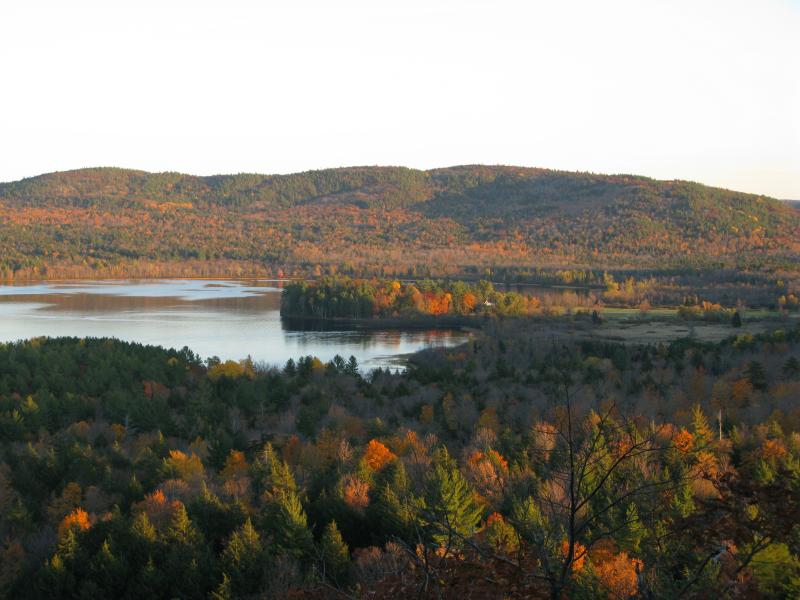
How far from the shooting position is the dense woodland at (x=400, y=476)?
8070 millimetres

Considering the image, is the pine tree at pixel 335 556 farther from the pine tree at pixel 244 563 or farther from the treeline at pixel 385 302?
the treeline at pixel 385 302

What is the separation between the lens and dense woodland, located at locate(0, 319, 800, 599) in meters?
8.07

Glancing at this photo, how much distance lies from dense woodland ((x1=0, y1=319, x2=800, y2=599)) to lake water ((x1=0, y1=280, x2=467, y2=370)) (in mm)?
13144

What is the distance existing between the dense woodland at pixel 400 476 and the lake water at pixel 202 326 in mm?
13144

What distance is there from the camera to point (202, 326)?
90.9 metres

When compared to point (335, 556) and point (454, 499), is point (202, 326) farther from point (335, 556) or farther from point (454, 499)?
point (335, 556)

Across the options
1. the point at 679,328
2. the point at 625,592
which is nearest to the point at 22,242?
the point at 679,328

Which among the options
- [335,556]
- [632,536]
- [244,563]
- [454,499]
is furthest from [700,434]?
[244,563]

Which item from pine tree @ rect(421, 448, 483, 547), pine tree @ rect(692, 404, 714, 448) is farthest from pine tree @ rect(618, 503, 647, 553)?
pine tree @ rect(692, 404, 714, 448)

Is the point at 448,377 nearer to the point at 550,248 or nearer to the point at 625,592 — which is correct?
the point at 625,592

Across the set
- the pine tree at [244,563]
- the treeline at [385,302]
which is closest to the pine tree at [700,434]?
the pine tree at [244,563]

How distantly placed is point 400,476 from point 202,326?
67.9 meters

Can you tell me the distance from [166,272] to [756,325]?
13735cm

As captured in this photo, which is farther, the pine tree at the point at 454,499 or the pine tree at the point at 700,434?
the pine tree at the point at 700,434
